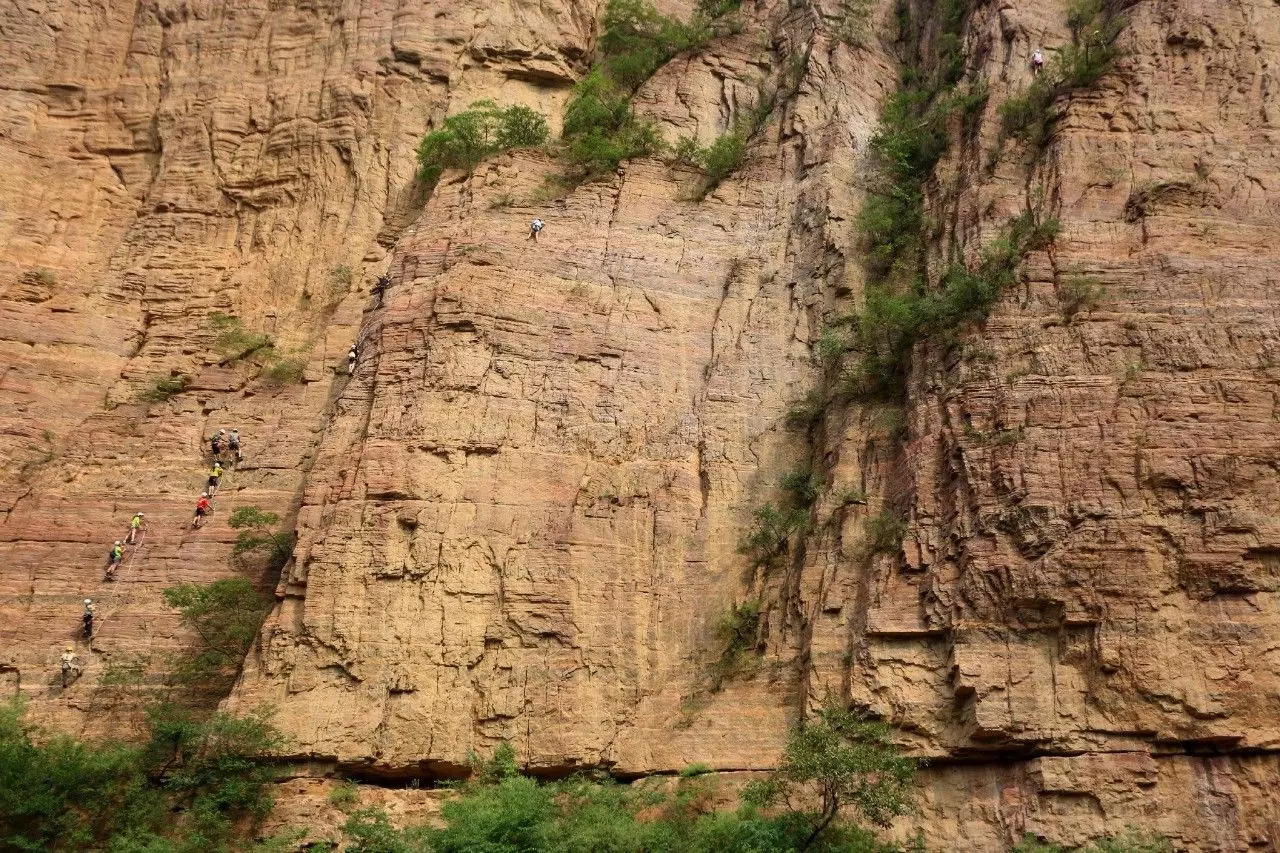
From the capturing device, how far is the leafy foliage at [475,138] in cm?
2284

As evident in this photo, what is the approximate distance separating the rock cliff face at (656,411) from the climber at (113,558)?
1.26 ft

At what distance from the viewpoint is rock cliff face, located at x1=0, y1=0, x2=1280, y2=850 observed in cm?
1536

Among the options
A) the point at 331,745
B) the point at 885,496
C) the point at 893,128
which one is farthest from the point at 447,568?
the point at 893,128

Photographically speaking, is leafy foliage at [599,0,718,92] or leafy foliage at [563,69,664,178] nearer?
leafy foliage at [563,69,664,178]

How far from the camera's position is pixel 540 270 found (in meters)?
20.8

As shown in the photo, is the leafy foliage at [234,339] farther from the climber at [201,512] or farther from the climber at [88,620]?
the climber at [88,620]

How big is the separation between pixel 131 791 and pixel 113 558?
478 centimetres

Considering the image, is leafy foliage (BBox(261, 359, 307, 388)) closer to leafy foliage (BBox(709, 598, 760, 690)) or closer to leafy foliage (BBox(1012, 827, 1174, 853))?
leafy foliage (BBox(709, 598, 760, 690))

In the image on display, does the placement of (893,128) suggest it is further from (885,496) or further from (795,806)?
(795,806)

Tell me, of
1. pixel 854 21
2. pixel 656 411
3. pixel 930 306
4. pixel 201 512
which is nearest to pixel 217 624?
pixel 201 512

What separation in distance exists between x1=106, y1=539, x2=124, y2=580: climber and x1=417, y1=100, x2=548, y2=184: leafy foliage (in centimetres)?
915

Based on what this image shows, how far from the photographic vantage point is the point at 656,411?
20.0m

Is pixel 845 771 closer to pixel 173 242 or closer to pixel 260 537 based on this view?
pixel 260 537

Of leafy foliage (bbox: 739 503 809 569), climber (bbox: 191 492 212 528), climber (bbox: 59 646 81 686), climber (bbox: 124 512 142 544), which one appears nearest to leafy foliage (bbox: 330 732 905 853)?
leafy foliage (bbox: 739 503 809 569)
